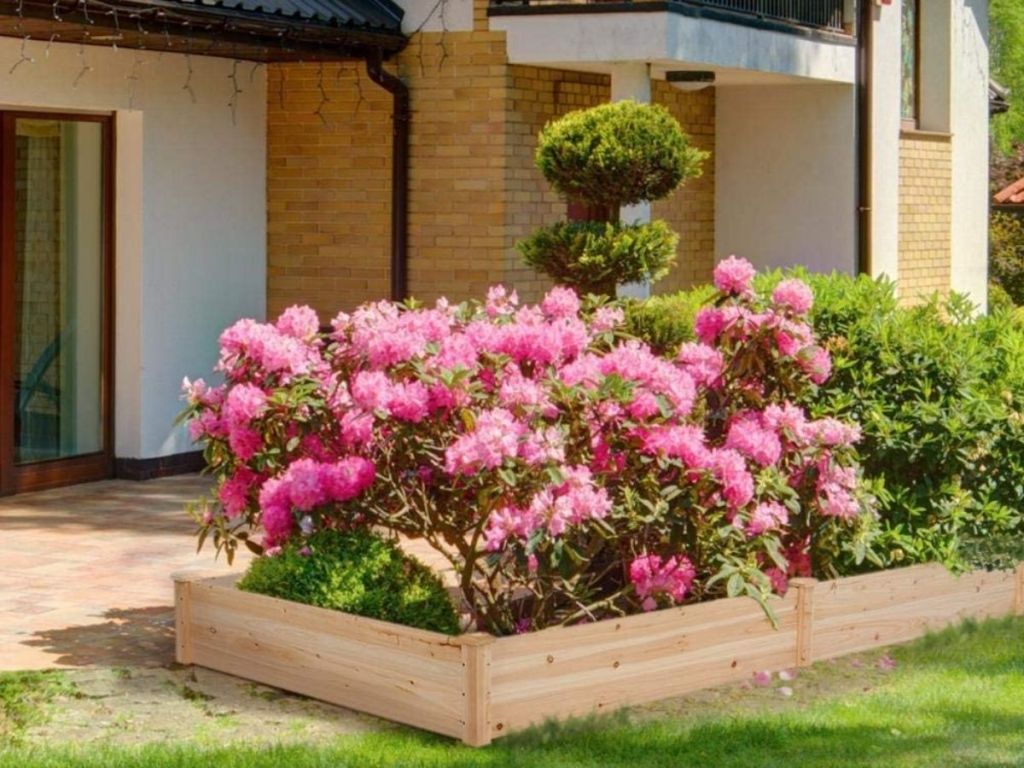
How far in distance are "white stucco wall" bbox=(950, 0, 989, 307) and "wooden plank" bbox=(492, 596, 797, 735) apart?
1360 cm

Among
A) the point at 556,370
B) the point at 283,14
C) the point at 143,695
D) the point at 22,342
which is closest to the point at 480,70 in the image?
the point at 283,14

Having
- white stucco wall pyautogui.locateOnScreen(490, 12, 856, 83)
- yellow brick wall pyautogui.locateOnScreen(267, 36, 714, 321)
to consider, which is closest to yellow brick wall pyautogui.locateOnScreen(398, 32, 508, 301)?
yellow brick wall pyautogui.locateOnScreen(267, 36, 714, 321)

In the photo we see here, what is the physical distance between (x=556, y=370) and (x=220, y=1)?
615 centimetres

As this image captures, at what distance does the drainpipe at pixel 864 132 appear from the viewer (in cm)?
1869

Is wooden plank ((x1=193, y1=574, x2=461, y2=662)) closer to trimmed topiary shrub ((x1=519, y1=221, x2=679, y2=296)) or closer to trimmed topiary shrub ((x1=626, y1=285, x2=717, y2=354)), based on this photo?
trimmed topiary shrub ((x1=626, y1=285, x2=717, y2=354))

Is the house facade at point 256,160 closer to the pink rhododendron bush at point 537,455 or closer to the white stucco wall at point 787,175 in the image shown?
the white stucco wall at point 787,175

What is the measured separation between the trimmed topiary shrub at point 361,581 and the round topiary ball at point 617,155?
5460mm

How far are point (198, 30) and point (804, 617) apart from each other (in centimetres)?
675

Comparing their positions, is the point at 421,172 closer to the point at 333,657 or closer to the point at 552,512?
the point at 333,657

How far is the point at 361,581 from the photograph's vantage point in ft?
27.1

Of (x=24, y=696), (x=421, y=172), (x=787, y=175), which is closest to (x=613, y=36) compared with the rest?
(x=421, y=172)

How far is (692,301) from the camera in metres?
12.1

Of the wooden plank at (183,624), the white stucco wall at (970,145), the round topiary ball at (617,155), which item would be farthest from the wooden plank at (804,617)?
the white stucco wall at (970,145)

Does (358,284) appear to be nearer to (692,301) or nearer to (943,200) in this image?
(692,301)
